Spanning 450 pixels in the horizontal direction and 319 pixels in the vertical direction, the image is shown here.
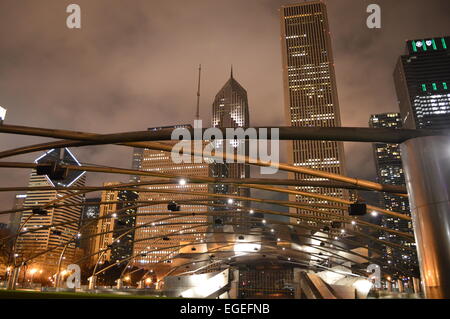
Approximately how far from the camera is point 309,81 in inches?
7003

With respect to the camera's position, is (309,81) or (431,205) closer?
(431,205)

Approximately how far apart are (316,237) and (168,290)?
63.4ft

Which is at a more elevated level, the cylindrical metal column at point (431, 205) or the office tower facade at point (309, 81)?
the office tower facade at point (309, 81)

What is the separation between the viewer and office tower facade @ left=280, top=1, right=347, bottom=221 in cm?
16188

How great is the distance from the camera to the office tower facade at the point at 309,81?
6373 inches

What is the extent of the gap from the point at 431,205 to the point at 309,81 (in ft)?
597

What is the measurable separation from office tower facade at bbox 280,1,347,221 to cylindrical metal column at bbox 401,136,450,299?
155m

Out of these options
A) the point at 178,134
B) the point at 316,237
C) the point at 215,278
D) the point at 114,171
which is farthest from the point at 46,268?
the point at 178,134

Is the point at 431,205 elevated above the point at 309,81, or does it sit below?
below

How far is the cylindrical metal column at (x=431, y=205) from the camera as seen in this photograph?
19.9 feet

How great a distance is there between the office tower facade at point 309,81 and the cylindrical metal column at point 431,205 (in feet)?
509

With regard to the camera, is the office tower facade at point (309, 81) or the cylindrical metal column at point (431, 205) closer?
the cylindrical metal column at point (431, 205)
